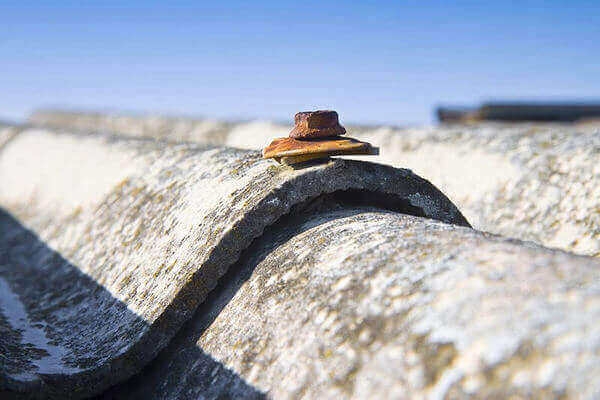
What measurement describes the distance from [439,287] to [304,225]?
889mm

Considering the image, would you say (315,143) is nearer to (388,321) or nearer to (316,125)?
(316,125)

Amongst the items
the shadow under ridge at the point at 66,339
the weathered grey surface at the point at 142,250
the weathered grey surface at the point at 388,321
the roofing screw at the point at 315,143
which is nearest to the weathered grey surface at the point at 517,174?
the weathered grey surface at the point at 142,250

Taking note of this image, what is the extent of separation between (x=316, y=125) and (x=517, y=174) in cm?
250

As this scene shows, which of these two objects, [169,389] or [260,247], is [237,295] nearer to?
[260,247]

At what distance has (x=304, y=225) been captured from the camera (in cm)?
243

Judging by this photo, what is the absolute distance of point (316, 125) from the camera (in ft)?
8.56

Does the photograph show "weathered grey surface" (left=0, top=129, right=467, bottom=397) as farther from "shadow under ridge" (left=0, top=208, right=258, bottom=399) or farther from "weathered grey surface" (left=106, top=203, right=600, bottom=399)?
"weathered grey surface" (left=106, top=203, right=600, bottom=399)

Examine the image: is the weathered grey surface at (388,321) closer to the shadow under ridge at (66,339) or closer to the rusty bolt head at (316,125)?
the shadow under ridge at (66,339)

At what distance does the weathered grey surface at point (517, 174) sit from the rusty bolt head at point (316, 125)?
6.50 ft

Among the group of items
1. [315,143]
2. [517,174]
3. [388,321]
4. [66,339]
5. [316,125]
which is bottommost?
[66,339]

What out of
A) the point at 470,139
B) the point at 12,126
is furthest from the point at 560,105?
the point at 12,126

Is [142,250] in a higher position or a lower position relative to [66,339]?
higher

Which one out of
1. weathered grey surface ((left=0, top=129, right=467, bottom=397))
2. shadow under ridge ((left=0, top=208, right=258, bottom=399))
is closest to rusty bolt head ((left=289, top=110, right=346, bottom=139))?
weathered grey surface ((left=0, top=129, right=467, bottom=397))

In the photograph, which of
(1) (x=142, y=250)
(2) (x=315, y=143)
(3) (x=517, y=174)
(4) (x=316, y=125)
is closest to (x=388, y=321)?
(2) (x=315, y=143)
